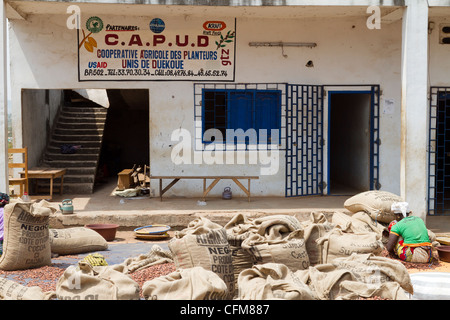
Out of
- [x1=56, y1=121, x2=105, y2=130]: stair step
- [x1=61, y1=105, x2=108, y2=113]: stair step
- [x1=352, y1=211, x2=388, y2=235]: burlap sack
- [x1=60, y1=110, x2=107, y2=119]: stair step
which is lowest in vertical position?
[x1=352, y1=211, x2=388, y2=235]: burlap sack

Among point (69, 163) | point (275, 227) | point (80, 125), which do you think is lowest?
point (275, 227)

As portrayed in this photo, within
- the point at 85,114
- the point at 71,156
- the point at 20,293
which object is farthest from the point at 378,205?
the point at 85,114

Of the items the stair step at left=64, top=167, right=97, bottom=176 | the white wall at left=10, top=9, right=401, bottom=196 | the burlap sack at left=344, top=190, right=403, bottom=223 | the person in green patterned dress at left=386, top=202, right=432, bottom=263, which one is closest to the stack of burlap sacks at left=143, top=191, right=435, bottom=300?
the person in green patterned dress at left=386, top=202, right=432, bottom=263

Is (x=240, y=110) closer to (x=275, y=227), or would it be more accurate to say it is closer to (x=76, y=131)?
(x=275, y=227)

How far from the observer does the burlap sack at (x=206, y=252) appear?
5.52 metres

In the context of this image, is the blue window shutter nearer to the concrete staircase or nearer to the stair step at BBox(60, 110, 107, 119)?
the concrete staircase

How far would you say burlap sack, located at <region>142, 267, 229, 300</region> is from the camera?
4.43 m

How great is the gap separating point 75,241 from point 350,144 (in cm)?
754

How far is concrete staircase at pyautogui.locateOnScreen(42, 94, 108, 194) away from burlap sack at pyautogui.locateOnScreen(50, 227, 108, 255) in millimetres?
4187

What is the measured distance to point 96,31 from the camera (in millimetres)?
10883

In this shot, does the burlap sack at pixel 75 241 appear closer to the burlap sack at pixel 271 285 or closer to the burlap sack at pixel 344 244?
the burlap sack at pixel 344 244

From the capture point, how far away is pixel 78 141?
14.1 m

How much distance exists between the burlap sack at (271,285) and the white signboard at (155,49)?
22.1ft
